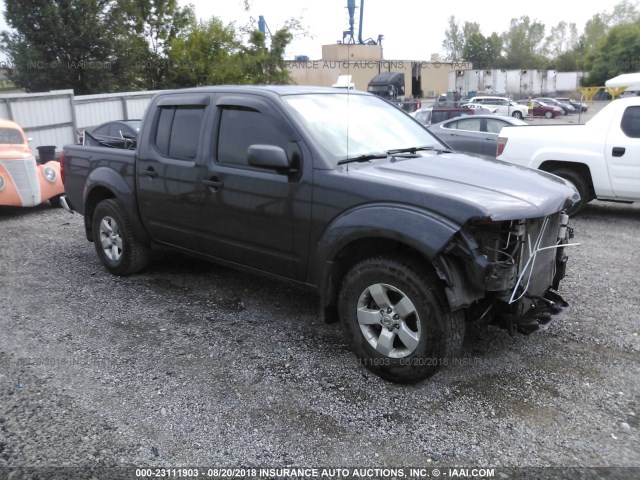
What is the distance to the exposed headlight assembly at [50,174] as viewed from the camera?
9.84 meters

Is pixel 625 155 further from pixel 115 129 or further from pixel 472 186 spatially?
pixel 115 129

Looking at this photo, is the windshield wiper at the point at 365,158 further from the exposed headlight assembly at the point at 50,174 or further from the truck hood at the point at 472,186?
the exposed headlight assembly at the point at 50,174

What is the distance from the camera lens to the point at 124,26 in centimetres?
2367

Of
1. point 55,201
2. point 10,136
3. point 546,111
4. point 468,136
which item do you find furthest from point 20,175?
point 546,111

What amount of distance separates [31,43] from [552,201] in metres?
23.9

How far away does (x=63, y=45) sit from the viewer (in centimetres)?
2270

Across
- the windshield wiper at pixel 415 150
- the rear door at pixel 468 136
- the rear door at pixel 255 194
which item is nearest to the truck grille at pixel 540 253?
the windshield wiper at pixel 415 150

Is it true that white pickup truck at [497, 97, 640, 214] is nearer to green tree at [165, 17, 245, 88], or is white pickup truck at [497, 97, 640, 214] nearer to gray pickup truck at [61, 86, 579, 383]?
gray pickup truck at [61, 86, 579, 383]

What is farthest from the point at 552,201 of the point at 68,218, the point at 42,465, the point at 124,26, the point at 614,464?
the point at 124,26

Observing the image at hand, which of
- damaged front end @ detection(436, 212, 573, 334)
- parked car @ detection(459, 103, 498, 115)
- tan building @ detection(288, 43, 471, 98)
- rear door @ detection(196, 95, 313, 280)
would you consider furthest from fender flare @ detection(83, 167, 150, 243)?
tan building @ detection(288, 43, 471, 98)

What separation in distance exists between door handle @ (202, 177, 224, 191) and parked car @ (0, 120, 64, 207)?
605 centimetres

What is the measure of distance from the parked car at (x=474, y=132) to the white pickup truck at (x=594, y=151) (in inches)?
151

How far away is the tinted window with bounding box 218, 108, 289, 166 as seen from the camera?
169 inches

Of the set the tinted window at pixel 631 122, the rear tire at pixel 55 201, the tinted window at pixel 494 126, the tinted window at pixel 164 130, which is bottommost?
the rear tire at pixel 55 201
